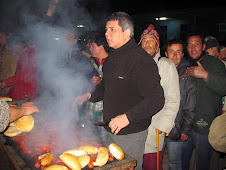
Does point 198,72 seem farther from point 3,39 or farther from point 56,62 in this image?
point 3,39

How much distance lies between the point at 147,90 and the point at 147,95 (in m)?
0.06

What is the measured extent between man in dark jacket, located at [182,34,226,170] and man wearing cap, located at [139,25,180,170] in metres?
0.50

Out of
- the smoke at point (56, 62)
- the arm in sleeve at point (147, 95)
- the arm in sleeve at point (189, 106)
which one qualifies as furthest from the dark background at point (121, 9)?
the arm in sleeve at point (147, 95)

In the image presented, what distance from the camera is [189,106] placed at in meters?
3.19

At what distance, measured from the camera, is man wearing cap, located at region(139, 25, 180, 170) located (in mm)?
2852

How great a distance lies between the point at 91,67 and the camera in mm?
4449

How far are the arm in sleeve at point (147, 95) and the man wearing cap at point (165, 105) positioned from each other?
701 millimetres

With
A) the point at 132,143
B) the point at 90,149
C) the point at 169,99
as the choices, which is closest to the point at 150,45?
the point at 169,99

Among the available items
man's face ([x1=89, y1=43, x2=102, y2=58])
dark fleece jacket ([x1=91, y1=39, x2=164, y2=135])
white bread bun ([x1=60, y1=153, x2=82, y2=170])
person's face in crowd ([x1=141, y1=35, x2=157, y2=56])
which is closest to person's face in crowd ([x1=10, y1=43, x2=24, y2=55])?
man's face ([x1=89, y1=43, x2=102, y2=58])

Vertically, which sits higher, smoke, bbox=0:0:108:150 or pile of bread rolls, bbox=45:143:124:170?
smoke, bbox=0:0:108:150

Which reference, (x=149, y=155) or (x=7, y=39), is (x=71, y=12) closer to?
(x=7, y=39)

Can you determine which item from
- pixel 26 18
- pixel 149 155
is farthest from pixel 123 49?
pixel 26 18

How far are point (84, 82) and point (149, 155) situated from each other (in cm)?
223

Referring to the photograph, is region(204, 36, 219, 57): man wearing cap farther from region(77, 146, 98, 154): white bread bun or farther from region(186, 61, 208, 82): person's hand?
region(77, 146, 98, 154): white bread bun
